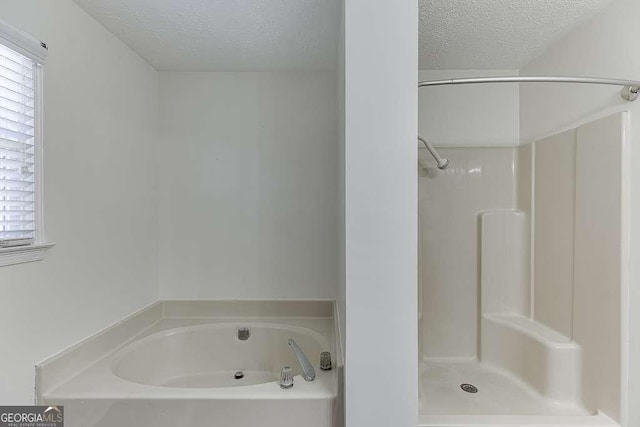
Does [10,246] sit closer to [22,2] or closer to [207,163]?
[22,2]

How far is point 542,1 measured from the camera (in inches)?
57.8

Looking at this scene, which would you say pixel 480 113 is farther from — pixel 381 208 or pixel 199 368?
pixel 199 368

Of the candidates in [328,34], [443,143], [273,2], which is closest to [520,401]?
[443,143]

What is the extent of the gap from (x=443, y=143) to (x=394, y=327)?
155cm

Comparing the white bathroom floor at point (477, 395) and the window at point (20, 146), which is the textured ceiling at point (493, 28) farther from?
→ the white bathroom floor at point (477, 395)

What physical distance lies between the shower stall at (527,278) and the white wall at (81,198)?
1.59 meters

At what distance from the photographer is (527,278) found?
2156 millimetres

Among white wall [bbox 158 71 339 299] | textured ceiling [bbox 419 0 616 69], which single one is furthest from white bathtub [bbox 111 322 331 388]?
textured ceiling [bbox 419 0 616 69]

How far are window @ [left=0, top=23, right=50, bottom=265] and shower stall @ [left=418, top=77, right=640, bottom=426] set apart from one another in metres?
1.57

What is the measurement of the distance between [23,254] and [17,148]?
0.39 m

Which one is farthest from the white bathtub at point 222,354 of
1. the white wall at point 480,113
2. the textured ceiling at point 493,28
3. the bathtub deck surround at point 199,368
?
the textured ceiling at point 493,28

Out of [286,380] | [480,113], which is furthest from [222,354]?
[480,113]

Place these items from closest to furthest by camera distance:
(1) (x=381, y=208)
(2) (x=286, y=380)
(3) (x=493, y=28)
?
(1) (x=381, y=208), (2) (x=286, y=380), (3) (x=493, y=28)

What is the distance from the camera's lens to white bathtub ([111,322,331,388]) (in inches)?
77.3
